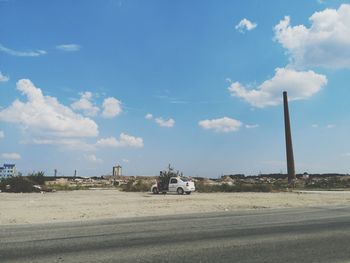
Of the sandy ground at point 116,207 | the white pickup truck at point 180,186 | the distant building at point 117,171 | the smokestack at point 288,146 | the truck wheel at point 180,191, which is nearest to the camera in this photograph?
the sandy ground at point 116,207

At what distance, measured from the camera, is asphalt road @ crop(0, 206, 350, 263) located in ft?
30.2

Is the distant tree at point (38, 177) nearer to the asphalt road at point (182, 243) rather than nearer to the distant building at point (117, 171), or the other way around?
the asphalt road at point (182, 243)

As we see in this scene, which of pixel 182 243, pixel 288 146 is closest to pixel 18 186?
pixel 182 243

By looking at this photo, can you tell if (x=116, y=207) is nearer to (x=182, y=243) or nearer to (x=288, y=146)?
(x=182, y=243)

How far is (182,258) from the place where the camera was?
29.6ft

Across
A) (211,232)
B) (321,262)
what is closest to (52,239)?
(211,232)

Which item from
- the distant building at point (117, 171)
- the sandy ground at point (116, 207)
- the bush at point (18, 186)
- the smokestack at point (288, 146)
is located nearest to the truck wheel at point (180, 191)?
the sandy ground at point (116, 207)

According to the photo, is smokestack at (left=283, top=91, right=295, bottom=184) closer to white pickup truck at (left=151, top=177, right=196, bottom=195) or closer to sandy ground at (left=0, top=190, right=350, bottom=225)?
white pickup truck at (left=151, top=177, right=196, bottom=195)

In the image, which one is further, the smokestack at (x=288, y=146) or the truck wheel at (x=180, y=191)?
the smokestack at (x=288, y=146)

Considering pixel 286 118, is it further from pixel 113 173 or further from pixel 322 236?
pixel 113 173

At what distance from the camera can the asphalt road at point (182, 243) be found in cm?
920

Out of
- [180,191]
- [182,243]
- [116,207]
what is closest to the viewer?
[182,243]

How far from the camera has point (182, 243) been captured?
36.3ft

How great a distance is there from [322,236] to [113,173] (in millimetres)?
159666
